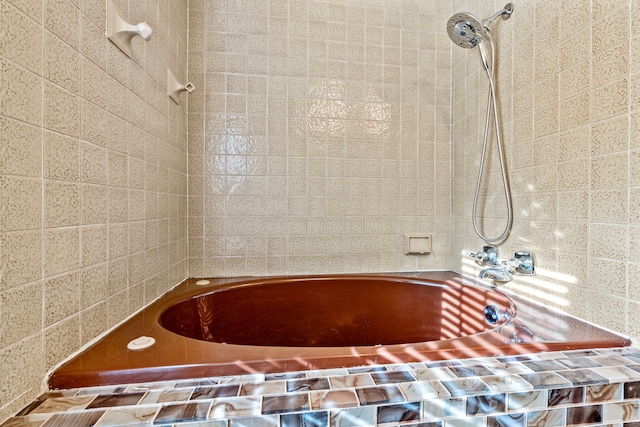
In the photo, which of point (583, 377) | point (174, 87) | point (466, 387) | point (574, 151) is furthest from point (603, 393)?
point (174, 87)

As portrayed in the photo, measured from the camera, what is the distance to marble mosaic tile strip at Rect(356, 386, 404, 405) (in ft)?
1.87

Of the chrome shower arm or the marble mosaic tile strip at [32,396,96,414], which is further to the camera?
the chrome shower arm

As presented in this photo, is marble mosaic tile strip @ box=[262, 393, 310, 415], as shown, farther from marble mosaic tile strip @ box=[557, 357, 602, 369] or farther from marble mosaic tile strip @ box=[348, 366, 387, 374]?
marble mosaic tile strip @ box=[557, 357, 602, 369]

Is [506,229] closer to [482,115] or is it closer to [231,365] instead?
[482,115]

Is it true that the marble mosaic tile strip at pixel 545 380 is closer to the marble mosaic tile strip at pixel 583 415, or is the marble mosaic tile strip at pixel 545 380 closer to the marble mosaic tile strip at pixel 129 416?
the marble mosaic tile strip at pixel 583 415

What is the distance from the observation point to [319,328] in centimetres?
147

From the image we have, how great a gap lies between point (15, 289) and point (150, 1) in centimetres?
105

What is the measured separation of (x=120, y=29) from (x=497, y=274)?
155cm

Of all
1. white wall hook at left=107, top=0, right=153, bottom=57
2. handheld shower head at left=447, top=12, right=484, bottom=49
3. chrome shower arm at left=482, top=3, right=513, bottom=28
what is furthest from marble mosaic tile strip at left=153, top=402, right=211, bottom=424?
chrome shower arm at left=482, top=3, right=513, bottom=28

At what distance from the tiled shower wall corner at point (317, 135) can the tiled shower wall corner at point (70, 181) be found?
39 cm

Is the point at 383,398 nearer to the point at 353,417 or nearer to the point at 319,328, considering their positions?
the point at 353,417

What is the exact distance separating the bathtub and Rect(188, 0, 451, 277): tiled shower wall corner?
0.56ft

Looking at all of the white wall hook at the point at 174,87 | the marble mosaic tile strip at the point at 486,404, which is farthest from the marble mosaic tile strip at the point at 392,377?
the white wall hook at the point at 174,87

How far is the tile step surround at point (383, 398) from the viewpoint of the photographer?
0.54 metres
